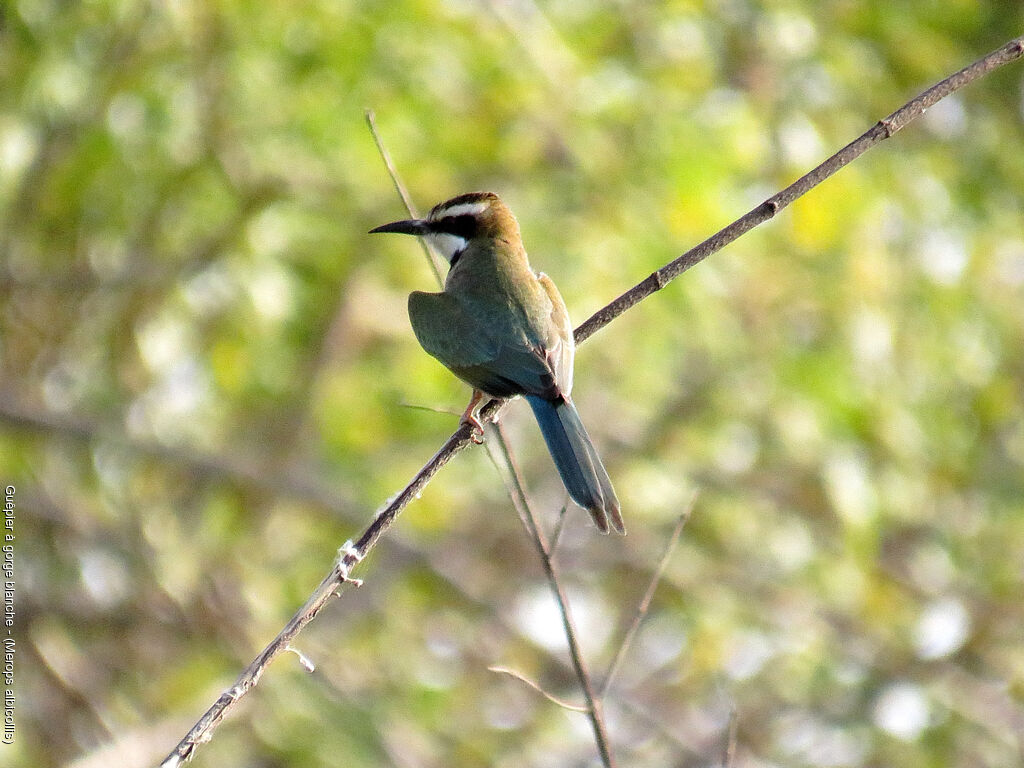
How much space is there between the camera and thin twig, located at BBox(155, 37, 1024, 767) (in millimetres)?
2004

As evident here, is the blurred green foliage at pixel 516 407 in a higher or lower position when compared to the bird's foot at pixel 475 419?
higher

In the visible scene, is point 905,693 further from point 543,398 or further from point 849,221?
point 543,398

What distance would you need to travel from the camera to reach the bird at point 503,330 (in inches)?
119

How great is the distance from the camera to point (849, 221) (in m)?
4.94

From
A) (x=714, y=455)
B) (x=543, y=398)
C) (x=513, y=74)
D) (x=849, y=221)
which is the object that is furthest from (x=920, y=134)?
(x=543, y=398)

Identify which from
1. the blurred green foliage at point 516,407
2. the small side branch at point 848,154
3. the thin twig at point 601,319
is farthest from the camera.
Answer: the blurred green foliage at point 516,407

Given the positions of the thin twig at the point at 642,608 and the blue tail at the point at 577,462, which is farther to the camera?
the blue tail at the point at 577,462

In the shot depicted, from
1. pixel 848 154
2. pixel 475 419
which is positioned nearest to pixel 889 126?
pixel 848 154

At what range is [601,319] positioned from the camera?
9.47 feet

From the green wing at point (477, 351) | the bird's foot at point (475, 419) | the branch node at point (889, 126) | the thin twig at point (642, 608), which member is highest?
the branch node at point (889, 126)

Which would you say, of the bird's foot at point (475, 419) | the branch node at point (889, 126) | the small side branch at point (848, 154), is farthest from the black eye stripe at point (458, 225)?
the branch node at point (889, 126)

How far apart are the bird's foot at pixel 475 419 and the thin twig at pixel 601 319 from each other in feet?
0.39

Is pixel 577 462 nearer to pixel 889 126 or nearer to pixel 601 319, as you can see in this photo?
pixel 601 319

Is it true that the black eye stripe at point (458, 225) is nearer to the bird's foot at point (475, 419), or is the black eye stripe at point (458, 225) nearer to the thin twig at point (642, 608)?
the bird's foot at point (475, 419)
